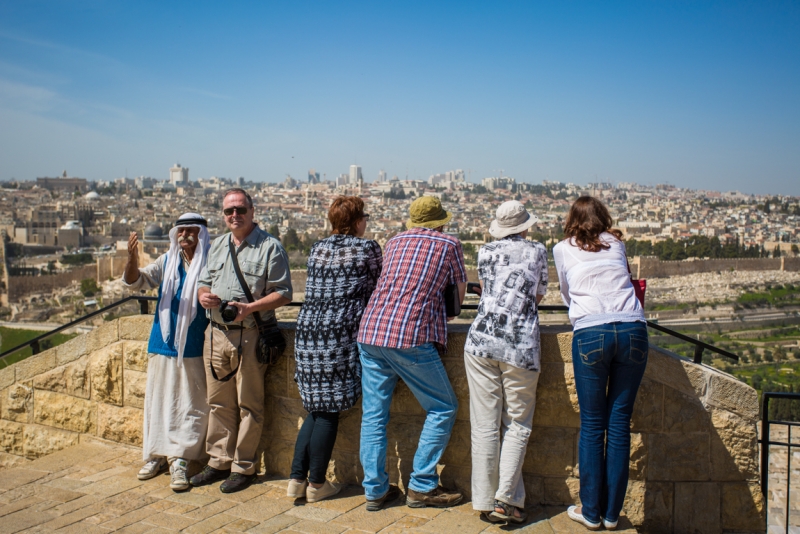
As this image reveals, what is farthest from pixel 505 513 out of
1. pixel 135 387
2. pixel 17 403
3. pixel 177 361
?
pixel 17 403

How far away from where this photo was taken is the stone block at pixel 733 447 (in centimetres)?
256

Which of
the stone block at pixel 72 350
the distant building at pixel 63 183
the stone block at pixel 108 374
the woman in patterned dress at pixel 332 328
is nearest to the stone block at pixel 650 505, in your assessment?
the woman in patterned dress at pixel 332 328

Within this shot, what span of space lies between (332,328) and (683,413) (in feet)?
4.50

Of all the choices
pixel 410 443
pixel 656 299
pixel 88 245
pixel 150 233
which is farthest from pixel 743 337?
pixel 88 245

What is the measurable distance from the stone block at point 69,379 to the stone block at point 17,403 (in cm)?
14

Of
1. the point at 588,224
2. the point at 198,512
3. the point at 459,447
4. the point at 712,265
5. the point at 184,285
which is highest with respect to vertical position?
the point at 588,224

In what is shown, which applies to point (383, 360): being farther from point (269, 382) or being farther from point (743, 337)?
point (743, 337)

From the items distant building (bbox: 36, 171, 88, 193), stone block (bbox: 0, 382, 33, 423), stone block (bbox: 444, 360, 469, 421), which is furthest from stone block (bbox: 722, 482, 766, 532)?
distant building (bbox: 36, 171, 88, 193)

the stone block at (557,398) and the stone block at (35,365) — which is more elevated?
the stone block at (557,398)

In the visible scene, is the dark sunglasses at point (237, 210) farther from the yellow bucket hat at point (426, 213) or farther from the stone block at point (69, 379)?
the stone block at point (69, 379)

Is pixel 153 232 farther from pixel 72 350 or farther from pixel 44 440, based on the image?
pixel 72 350

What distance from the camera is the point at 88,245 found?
246 ft

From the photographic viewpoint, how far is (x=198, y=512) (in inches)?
104

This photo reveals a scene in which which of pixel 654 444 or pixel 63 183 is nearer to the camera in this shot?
pixel 654 444
